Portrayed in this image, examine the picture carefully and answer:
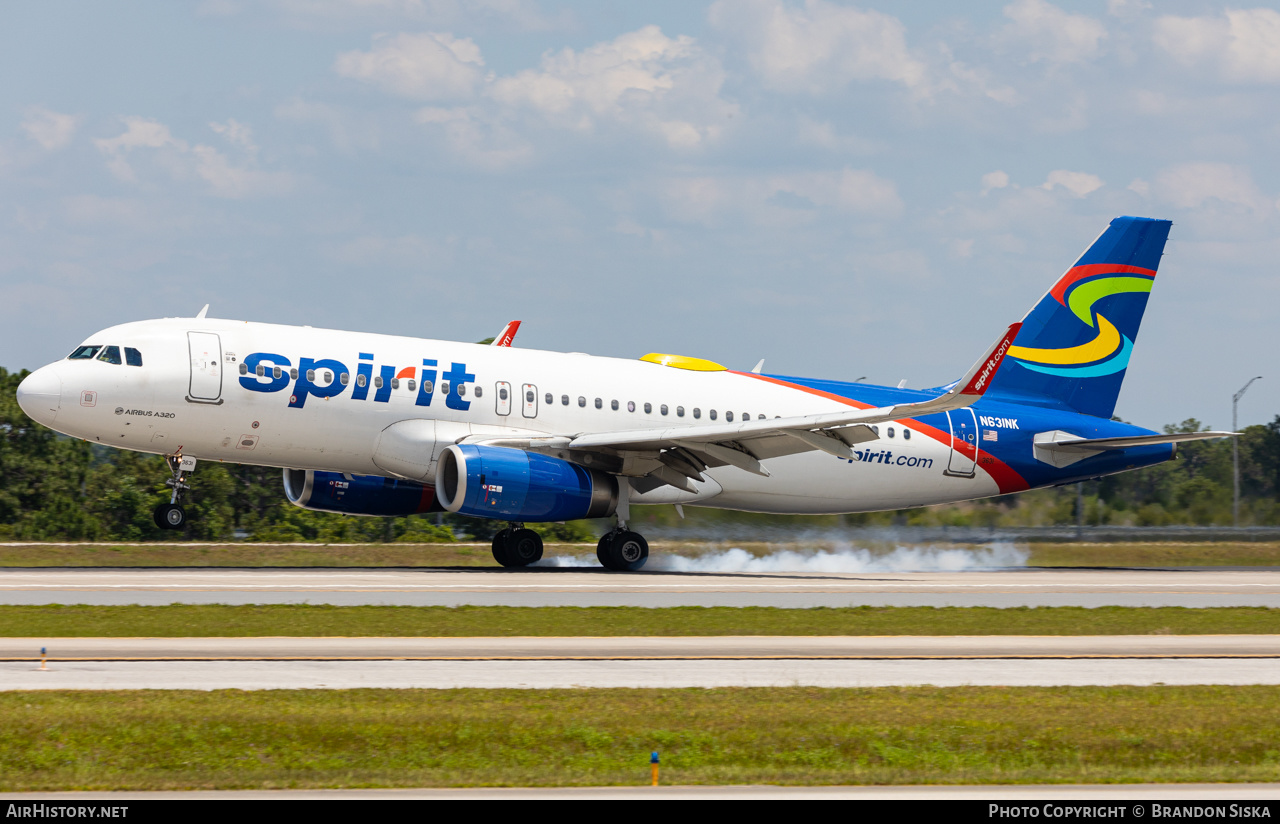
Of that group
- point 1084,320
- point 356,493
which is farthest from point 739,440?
point 1084,320

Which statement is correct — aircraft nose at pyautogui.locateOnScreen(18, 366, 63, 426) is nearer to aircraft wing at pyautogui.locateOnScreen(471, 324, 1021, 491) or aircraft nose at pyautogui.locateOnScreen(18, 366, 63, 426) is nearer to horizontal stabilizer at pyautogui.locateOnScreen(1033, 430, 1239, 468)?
aircraft wing at pyautogui.locateOnScreen(471, 324, 1021, 491)

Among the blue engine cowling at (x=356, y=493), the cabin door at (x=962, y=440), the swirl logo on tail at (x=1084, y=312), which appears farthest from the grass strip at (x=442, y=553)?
the swirl logo on tail at (x=1084, y=312)

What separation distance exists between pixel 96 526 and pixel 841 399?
87.3ft

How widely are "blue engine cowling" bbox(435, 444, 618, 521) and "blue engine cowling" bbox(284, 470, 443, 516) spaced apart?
11.0 ft

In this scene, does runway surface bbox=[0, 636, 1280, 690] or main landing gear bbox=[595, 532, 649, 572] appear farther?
main landing gear bbox=[595, 532, 649, 572]

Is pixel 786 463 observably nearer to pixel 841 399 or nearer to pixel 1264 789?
pixel 841 399

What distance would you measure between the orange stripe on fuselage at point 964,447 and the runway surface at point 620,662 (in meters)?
16.6

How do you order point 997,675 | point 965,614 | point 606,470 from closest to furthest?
point 997,675, point 965,614, point 606,470

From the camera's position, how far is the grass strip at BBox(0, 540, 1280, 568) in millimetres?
34250

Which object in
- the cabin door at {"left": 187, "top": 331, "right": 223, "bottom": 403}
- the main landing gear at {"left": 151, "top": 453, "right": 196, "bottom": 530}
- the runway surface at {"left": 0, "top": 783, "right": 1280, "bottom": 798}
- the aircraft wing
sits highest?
the cabin door at {"left": 187, "top": 331, "right": 223, "bottom": 403}

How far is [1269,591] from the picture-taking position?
94.8 feet

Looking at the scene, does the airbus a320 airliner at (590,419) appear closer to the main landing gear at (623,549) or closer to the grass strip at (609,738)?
the main landing gear at (623,549)

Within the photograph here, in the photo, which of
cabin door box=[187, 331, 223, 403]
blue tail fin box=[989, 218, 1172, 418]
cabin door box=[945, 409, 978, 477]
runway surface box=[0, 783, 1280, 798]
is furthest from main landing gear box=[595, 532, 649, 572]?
runway surface box=[0, 783, 1280, 798]

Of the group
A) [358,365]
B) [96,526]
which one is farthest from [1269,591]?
[96,526]
